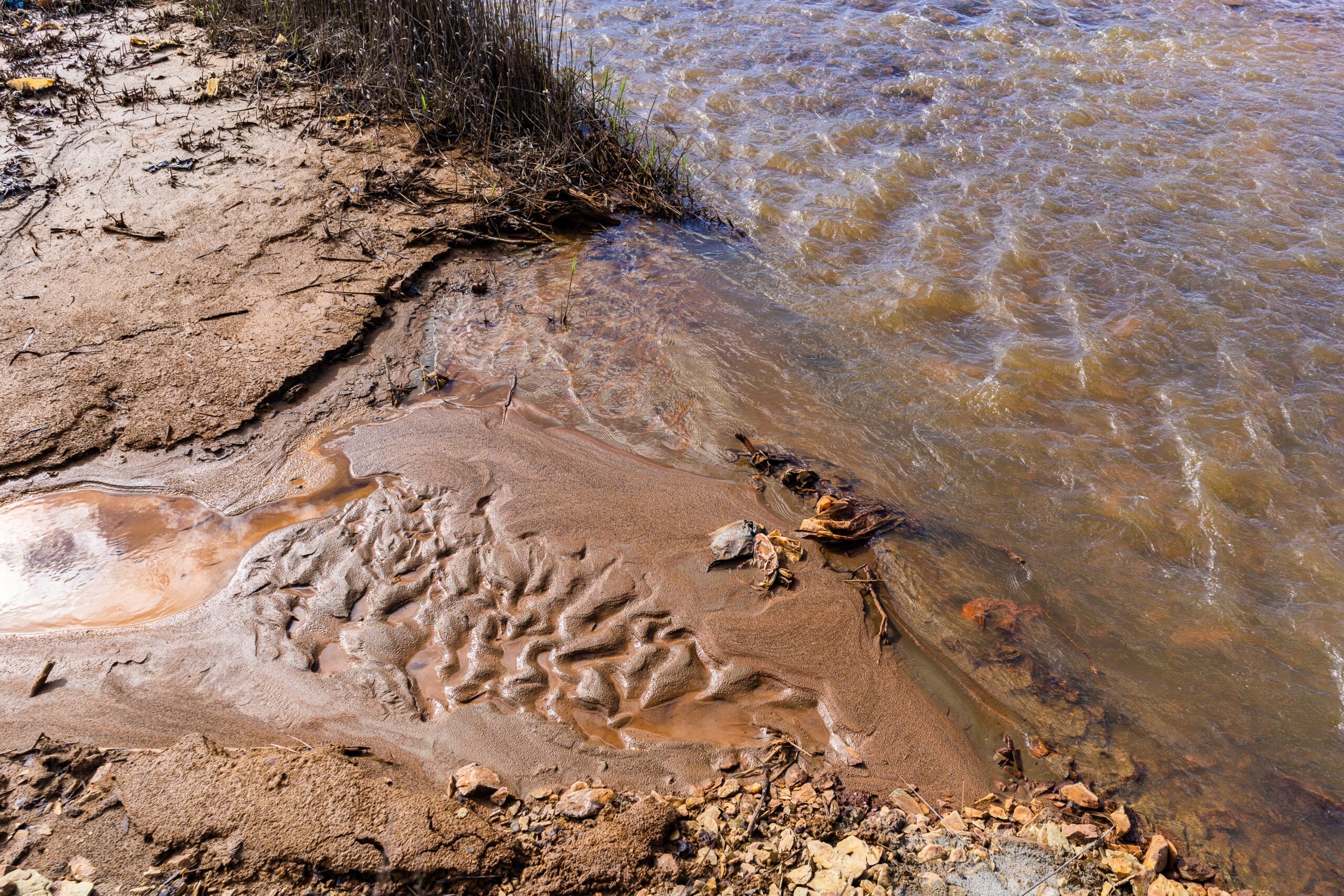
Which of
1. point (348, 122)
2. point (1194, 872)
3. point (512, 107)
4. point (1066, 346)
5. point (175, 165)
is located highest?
point (512, 107)

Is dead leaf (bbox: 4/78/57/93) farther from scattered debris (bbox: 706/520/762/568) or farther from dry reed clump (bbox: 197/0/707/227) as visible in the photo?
scattered debris (bbox: 706/520/762/568)

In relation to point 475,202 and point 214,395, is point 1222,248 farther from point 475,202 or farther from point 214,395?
point 214,395

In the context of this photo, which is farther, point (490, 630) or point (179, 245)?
point (179, 245)

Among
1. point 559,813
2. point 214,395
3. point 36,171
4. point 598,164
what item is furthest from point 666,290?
point 36,171

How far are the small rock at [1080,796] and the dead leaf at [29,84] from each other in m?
6.94

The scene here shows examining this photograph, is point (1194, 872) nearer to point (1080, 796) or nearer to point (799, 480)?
point (1080, 796)

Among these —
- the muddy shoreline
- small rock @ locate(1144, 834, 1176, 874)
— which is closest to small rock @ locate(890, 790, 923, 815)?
the muddy shoreline

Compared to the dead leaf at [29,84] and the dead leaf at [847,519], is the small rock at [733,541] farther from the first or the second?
the dead leaf at [29,84]

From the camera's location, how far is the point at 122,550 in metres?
2.53

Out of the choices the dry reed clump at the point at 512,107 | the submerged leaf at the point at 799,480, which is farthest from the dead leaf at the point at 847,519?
the dry reed clump at the point at 512,107

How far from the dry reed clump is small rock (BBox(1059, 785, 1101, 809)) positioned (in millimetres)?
3706

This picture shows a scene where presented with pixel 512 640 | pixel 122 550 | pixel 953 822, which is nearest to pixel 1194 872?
pixel 953 822

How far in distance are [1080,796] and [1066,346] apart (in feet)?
8.01

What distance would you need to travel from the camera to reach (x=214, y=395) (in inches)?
119
